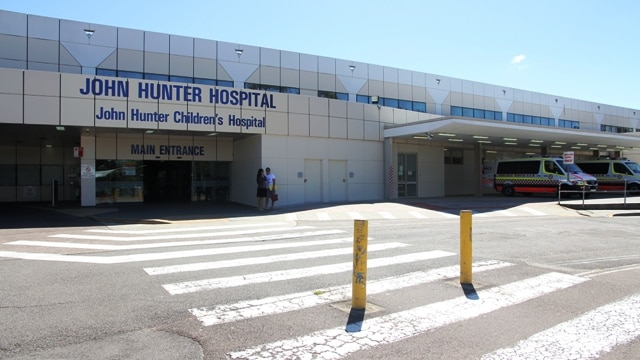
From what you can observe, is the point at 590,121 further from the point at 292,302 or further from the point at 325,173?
the point at 292,302

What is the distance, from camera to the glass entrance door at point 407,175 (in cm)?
2655

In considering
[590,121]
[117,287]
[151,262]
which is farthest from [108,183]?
[590,121]

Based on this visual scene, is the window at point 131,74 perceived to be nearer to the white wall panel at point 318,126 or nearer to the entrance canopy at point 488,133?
the white wall panel at point 318,126

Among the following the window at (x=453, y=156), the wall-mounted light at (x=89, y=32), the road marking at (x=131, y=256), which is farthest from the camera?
the window at (x=453, y=156)

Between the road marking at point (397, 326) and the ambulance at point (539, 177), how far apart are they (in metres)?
20.1

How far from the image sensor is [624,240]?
11.9 meters

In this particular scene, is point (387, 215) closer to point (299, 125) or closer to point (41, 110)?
point (299, 125)

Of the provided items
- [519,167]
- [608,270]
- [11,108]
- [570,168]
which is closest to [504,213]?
[570,168]

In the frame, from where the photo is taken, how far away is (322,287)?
6.79 meters

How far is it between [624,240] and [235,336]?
Result: 1124 cm

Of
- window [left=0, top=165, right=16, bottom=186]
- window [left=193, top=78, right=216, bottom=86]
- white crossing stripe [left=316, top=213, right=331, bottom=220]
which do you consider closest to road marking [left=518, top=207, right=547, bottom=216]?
white crossing stripe [left=316, top=213, right=331, bottom=220]

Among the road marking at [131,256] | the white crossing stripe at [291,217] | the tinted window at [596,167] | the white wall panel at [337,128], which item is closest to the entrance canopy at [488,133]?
the tinted window at [596,167]

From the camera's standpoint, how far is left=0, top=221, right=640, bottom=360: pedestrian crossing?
461cm

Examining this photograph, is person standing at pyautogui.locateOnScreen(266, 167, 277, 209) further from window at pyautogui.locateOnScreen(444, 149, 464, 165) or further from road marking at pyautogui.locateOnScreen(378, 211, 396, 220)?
window at pyautogui.locateOnScreen(444, 149, 464, 165)
